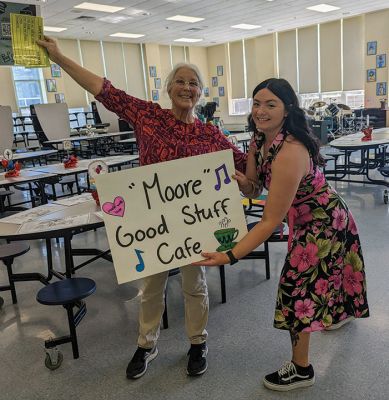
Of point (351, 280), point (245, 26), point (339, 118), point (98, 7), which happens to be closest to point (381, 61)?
point (339, 118)

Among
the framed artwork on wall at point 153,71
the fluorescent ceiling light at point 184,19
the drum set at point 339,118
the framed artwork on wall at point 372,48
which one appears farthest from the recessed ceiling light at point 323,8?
the framed artwork on wall at point 153,71

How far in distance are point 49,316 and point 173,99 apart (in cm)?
158

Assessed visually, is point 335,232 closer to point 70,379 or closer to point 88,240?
point 70,379

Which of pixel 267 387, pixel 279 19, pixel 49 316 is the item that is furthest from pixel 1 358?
pixel 279 19

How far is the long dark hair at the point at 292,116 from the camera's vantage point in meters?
1.29

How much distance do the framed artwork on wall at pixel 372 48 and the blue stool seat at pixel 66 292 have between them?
11231mm

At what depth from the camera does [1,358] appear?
1949mm

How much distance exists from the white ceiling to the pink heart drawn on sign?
7652 millimetres

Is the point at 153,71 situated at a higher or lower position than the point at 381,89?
higher

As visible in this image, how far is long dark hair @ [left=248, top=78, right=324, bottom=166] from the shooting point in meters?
1.29

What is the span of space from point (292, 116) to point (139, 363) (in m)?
1.25

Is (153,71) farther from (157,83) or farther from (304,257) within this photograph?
(304,257)

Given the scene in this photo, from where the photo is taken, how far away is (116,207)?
124 cm

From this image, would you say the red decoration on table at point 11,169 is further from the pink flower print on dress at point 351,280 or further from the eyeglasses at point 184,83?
the pink flower print on dress at point 351,280
